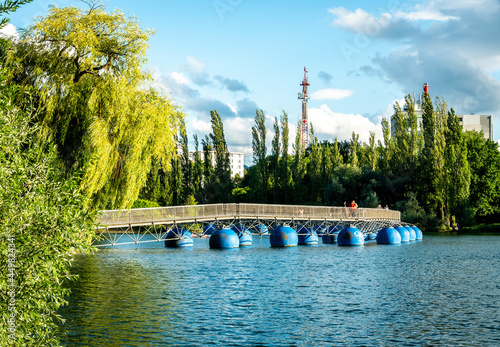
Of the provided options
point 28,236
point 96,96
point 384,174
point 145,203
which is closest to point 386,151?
point 384,174

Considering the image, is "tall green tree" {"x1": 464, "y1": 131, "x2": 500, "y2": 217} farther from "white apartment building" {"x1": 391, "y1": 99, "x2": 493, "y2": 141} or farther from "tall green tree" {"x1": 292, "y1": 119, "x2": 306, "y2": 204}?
"white apartment building" {"x1": 391, "y1": 99, "x2": 493, "y2": 141}

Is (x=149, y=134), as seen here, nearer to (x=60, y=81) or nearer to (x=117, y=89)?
(x=117, y=89)

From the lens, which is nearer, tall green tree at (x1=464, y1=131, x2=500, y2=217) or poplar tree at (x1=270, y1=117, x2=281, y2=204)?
tall green tree at (x1=464, y1=131, x2=500, y2=217)

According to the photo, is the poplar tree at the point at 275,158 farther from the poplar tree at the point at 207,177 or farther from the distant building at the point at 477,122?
the distant building at the point at 477,122

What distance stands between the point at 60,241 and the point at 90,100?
16.8 m

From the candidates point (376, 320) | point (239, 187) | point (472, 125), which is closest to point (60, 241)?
point (376, 320)

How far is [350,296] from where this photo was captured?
873 inches

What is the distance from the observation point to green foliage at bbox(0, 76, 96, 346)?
31.7 ft

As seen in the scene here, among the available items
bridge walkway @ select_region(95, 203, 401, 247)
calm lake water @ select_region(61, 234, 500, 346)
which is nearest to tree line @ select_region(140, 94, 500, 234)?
bridge walkway @ select_region(95, 203, 401, 247)

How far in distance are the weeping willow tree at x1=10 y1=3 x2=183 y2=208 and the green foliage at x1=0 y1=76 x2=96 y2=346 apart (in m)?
14.3

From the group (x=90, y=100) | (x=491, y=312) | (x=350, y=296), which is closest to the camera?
(x=491, y=312)

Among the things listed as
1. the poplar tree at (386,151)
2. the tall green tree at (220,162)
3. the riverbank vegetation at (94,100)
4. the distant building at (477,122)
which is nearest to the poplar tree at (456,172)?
the poplar tree at (386,151)

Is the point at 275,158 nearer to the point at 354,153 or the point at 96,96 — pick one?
the point at 354,153

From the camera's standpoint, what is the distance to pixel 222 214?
4769 cm
